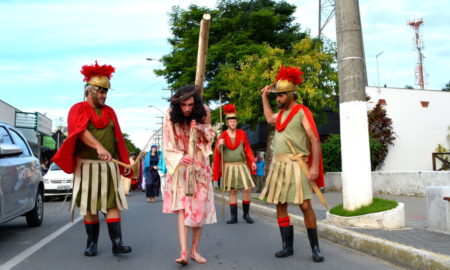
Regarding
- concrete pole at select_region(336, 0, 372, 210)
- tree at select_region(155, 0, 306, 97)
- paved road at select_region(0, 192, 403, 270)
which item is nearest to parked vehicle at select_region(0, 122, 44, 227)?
paved road at select_region(0, 192, 403, 270)

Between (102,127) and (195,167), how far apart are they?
123 centimetres

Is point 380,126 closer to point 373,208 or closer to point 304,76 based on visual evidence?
point 304,76

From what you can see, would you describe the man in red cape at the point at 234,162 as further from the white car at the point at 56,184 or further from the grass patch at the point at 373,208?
the white car at the point at 56,184

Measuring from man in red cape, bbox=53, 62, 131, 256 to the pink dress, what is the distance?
2.50 ft

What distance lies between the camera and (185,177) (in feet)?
16.6

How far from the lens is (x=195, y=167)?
5.16 m

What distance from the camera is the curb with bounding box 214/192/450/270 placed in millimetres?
4625

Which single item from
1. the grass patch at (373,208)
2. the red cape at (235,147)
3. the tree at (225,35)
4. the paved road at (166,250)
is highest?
the tree at (225,35)

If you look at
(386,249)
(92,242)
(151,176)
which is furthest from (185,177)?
(151,176)

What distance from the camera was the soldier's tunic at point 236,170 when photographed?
9133 mm

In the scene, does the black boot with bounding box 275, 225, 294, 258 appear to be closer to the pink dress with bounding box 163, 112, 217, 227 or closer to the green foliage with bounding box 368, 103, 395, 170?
the pink dress with bounding box 163, 112, 217, 227

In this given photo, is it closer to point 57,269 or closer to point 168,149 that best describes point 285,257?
point 168,149

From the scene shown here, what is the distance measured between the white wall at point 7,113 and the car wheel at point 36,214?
21.3m

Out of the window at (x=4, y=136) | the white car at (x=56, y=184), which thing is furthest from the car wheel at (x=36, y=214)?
the white car at (x=56, y=184)
